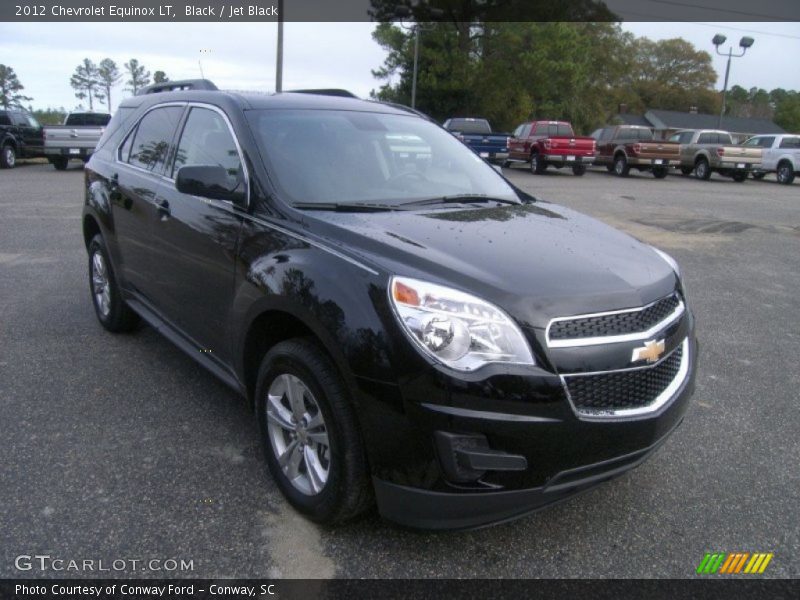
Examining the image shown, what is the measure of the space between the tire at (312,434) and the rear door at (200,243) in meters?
0.55

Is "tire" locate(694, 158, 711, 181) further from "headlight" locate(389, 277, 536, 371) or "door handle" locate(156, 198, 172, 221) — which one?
"headlight" locate(389, 277, 536, 371)

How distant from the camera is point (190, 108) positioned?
416cm

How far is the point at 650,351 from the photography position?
8.71ft

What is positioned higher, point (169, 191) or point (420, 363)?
point (169, 191)

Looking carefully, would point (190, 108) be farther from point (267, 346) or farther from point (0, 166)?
point (0, 166)

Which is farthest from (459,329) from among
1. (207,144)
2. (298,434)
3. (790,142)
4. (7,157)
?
(790,142)

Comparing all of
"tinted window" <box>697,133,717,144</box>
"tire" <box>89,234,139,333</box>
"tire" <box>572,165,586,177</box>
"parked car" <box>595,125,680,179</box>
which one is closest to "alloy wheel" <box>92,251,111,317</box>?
"tire" <box>89,234,139,333</box>

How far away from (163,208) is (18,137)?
20.5m

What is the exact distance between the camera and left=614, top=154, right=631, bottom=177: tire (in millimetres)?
25780

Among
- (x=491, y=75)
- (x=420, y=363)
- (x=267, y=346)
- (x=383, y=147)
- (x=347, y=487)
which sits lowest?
(x=347, y=487)

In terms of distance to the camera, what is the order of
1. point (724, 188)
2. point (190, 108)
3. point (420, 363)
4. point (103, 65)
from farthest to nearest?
point (103, 65) < point (724, 188) < point (190, 108) < point (420, 363)

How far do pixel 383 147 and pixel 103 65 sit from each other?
79945 millimetres

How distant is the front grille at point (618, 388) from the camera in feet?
8.07

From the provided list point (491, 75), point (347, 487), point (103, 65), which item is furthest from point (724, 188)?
point (103, 65)
